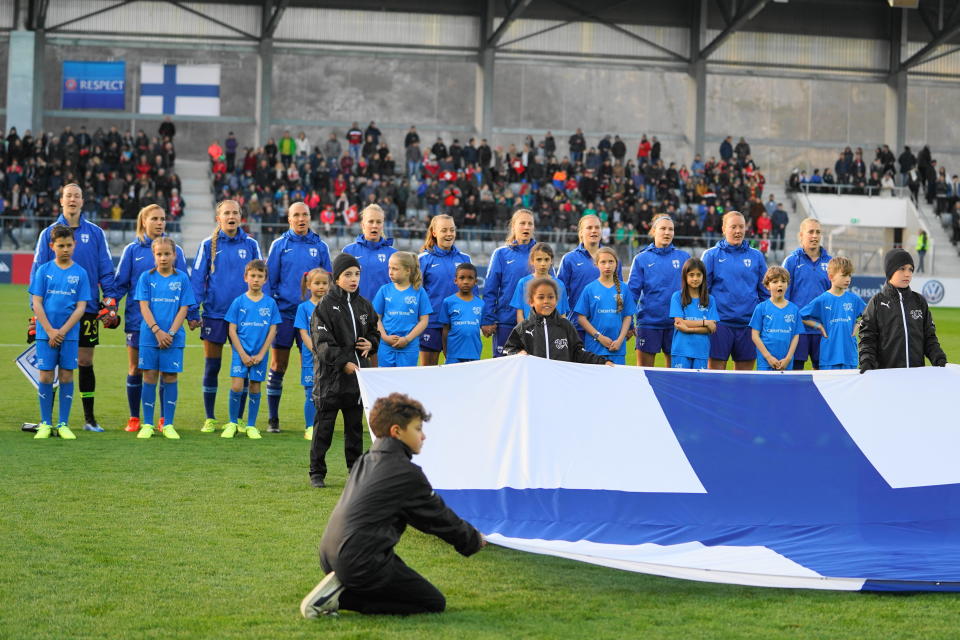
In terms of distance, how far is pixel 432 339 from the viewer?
926 centimetres

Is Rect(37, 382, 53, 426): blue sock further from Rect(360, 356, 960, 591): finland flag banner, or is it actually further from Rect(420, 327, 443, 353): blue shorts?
Rect(360, 356, 960, 591): finland flag banner

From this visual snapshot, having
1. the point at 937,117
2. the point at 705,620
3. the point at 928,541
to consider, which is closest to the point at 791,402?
the point at 928,541

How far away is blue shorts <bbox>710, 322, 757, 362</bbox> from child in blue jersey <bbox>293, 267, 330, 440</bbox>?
3050mm

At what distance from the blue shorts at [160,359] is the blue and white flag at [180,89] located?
26210 mm

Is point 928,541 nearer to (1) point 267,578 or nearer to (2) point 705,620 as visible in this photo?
(2) point 705,620

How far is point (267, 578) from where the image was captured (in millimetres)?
5289

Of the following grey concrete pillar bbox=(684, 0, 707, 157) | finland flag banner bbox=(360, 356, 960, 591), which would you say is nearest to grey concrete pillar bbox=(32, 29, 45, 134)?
grey concrete pillar bbox=(684, 0, 707, 157)

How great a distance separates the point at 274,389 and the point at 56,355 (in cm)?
174

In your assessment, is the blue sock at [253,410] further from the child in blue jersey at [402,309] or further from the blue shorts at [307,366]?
the child in blue jersey at [402,309]

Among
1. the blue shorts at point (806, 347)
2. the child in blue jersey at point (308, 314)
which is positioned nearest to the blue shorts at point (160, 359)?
the child in blue jersey at point (308, 314)

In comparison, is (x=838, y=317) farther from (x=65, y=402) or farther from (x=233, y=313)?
(x=65, y=402)

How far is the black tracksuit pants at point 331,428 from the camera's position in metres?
7.28

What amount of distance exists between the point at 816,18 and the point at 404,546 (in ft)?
111

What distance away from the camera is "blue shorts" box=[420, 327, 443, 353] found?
9.22 meters
